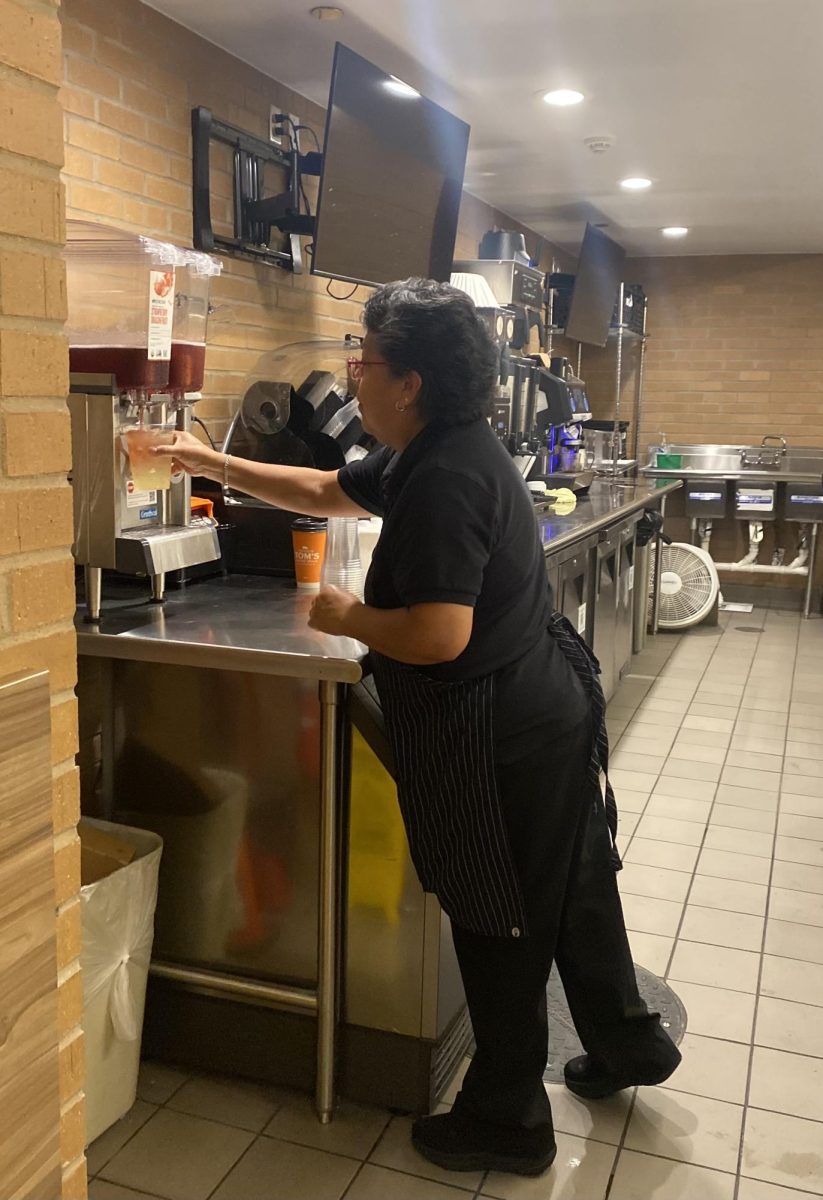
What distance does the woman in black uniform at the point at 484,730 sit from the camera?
170 centimetres

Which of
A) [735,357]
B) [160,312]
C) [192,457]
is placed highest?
[735,357]

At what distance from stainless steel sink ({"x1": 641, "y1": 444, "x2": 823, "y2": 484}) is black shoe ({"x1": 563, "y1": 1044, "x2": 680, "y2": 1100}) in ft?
18.8

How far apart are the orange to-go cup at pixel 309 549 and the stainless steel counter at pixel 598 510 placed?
1.90ft

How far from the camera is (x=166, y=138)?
2.96 metres

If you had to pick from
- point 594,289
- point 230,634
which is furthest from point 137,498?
point 594,289

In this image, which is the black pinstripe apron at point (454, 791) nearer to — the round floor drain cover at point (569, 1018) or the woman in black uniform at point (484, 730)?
the woman in black uniform at point (484, 730)

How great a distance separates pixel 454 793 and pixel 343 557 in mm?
778

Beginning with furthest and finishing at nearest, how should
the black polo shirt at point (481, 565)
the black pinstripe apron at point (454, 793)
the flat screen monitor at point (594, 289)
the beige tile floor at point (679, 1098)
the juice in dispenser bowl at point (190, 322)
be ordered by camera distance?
the flat screen monitor at point (594, 289) → the juice in dispenser bowl at point (190, 322) → the beige tile floor at point (679, 1098) → the black pinstripe apron at point (454, 793) → the black polo shirt at point (481, 565)

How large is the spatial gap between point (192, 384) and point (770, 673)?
4.26 m

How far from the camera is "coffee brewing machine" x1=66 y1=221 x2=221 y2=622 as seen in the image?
200 cm

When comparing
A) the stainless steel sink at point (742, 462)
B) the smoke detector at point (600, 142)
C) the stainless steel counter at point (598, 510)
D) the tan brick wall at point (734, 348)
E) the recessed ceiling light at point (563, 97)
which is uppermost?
the smoke detector at point (600, 142)

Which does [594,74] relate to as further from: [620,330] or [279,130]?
[620,330]

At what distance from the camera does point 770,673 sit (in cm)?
561

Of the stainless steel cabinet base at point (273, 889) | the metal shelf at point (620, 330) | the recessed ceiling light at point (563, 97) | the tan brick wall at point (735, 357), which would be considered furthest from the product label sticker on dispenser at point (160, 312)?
the tan brick wall at point (735, 357)
